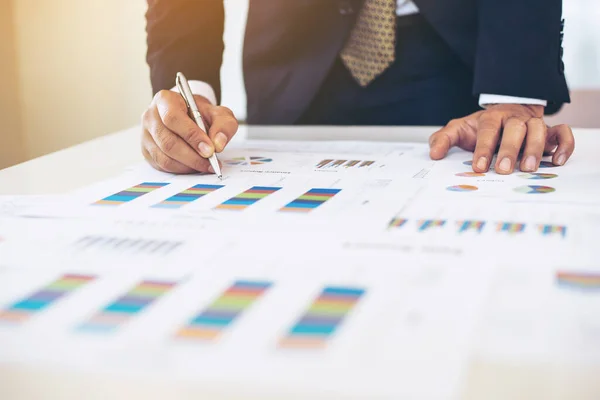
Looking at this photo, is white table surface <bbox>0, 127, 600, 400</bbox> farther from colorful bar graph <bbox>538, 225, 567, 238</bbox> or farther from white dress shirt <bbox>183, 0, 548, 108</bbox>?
white dress shirt <bbox>183, 0, 548, 108</bbox>

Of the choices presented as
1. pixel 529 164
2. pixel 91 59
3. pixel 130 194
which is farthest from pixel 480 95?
pixel 91 59

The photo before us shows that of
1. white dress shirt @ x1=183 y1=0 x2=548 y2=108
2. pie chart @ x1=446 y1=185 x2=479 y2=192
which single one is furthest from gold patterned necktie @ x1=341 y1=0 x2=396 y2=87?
pie chart @ x1=446 y1=185 x2=479 y2=192

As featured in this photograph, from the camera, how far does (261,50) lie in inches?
55.9

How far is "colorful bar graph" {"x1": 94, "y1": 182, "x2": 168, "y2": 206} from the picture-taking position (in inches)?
31.0

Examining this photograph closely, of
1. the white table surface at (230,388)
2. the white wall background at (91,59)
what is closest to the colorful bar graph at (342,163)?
the white table surface at (230,388)

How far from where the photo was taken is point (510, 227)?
2.11 feet

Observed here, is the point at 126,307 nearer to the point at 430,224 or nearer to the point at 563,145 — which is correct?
the point at 430,224

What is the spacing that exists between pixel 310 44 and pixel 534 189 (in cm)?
66

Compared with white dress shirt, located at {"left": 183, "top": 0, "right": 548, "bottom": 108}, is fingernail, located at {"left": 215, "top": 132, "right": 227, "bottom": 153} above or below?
below

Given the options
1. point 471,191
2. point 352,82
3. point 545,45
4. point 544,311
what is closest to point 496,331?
point 544,311

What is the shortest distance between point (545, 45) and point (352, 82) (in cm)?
44

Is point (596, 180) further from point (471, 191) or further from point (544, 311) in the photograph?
point (544, 311)

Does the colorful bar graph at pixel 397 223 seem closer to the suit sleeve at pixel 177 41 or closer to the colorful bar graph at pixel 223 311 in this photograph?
the colorful bar graph at pixel 223 311

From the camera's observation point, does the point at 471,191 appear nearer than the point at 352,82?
Yes
